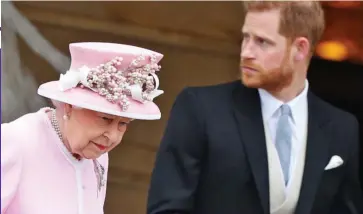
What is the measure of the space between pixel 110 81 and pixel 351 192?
62cm

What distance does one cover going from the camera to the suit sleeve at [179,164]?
1204 millimetres

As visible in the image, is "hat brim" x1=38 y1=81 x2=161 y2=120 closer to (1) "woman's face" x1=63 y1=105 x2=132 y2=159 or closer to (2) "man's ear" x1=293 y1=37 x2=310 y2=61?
(1) "woman's face" x1=63 y1=105 x2=132 y2=159

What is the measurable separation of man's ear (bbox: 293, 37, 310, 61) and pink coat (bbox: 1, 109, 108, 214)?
0.51 m

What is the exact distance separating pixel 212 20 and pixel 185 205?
671mm

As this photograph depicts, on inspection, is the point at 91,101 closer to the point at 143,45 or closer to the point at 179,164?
the point at 179,164

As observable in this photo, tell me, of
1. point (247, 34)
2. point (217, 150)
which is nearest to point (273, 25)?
point (247, 34)

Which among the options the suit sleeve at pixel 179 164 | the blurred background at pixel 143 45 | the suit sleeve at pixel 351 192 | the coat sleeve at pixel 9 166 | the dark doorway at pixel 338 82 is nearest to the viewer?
the coat sleeve at pixel 9 166

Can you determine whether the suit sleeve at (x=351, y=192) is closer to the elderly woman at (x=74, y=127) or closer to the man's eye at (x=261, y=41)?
the man's eye at (x=261, y=41)

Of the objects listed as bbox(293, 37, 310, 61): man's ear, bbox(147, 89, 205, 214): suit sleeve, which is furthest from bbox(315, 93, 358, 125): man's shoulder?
bbox(147, 89, 205, 214): suit sleeve

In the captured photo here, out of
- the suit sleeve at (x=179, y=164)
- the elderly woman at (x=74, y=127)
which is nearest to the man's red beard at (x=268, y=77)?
the suit sleeve at (x=179, y=164)

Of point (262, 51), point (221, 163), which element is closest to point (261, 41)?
point (262, 51)

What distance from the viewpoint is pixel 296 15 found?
125 cm

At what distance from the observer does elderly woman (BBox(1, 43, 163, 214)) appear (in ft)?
2.78

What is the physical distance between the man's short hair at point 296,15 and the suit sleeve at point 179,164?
0.68 feet
